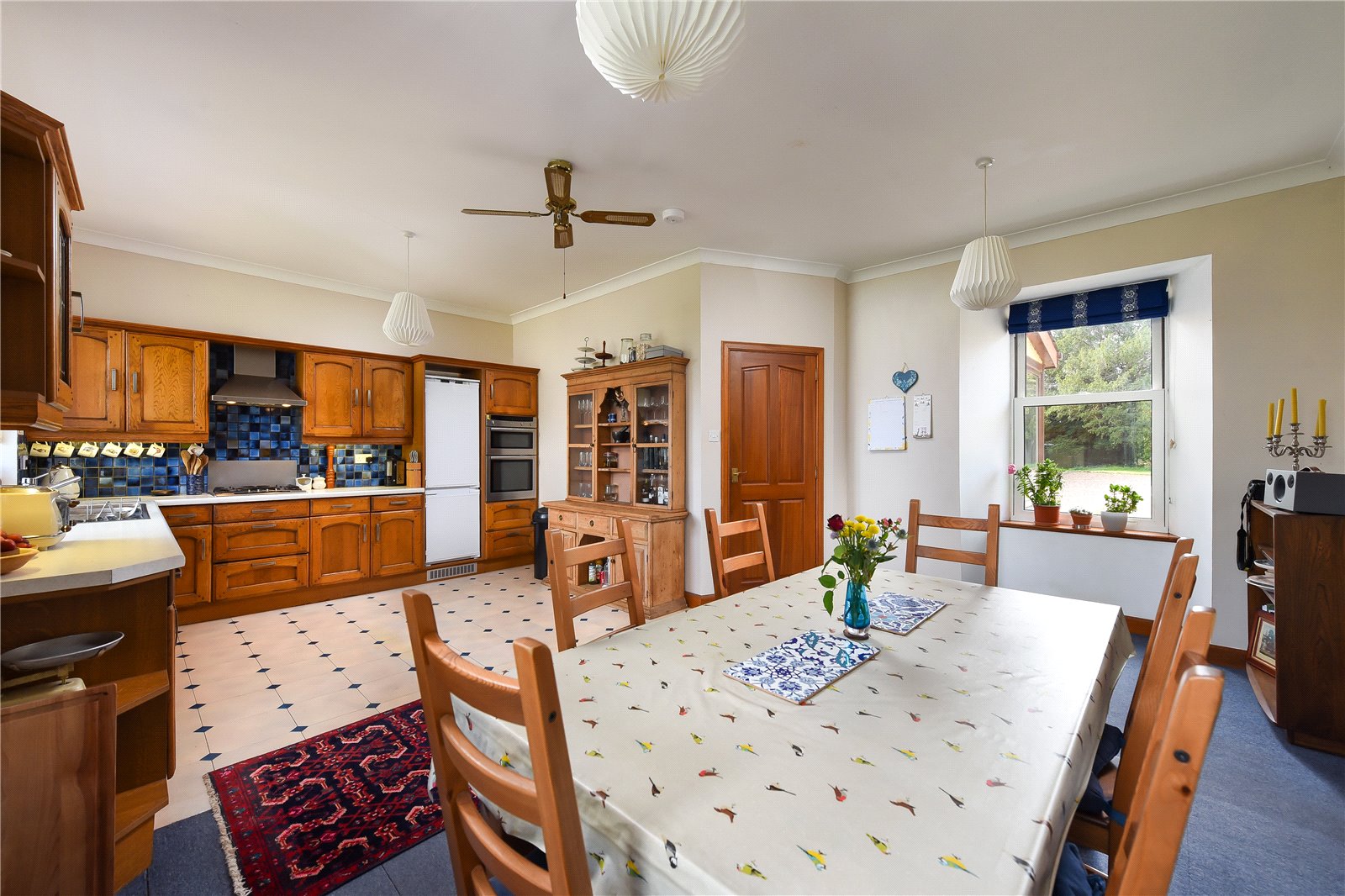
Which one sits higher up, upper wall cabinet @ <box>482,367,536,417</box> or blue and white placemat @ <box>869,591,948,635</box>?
upper wall cabinet @ <box>482,367,536,417</box>

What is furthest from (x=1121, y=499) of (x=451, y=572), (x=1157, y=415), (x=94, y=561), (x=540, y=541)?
(x=451, y=572)

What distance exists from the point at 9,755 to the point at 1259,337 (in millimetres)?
5050

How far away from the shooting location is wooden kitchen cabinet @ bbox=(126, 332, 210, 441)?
12.7 ft

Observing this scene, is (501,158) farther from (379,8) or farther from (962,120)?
(962,120)

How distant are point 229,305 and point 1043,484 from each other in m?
6.58

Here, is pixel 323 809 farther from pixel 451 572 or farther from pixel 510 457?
pixel 510 457

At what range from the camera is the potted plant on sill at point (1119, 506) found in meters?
3.60

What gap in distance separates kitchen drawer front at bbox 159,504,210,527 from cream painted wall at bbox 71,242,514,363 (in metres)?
1.50

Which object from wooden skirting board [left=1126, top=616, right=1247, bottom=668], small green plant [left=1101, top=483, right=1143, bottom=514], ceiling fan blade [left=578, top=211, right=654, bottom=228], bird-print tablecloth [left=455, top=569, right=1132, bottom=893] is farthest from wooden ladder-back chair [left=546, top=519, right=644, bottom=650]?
small green plant [left=1101, top=483, right=1143, bottom=514]

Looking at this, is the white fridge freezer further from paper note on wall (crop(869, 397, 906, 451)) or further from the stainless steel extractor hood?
paper note on wall (crop(869, 397, 906, 451))

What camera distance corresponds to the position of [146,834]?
5.39ft

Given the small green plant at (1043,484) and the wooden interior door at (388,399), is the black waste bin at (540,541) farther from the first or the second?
the small green plant at (1043,484)

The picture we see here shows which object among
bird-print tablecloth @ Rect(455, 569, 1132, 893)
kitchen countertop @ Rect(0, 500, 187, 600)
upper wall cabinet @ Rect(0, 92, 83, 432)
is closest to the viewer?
bird-print tablecloth @ Rect(455, 569, 1132, 893)

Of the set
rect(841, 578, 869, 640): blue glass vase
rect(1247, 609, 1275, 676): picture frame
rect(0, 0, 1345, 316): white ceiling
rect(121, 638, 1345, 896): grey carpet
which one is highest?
rect(0, 0, 1345, 316): white ceiling
